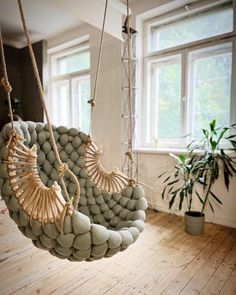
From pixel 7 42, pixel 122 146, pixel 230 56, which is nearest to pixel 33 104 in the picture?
pixel 7 42

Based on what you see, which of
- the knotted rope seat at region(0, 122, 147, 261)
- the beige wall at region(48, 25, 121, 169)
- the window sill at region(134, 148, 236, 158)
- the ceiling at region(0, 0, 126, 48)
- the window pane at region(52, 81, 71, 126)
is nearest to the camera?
the knotted rope seat at region(0, 122, 147, 261)

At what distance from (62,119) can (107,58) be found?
73.3 inches

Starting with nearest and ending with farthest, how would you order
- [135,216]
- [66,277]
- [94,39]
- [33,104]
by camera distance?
[135,216]
[66,277]
[94,39]
[33,104]

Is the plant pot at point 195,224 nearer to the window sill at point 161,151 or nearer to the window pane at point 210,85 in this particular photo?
the window sill at point 161,151

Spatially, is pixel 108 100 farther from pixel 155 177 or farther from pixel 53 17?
pixel 53 17

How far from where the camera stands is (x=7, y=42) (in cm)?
466

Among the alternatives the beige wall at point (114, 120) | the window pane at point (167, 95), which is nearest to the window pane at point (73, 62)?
the beige wall at point (114, 120)

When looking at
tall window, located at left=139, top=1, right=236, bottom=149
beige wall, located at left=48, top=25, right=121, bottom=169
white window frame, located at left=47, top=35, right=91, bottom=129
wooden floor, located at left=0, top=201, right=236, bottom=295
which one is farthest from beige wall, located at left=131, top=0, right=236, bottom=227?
white window frame, located at left=47, top=35, right=91, bottom=129

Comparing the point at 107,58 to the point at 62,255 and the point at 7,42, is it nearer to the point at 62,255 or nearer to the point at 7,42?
the point at 7,42

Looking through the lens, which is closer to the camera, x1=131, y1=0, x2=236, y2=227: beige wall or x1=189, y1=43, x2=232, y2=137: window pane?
x1=131, y1=0, x2=236, y2=227: beige wall

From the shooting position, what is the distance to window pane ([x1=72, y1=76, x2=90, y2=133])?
427cm

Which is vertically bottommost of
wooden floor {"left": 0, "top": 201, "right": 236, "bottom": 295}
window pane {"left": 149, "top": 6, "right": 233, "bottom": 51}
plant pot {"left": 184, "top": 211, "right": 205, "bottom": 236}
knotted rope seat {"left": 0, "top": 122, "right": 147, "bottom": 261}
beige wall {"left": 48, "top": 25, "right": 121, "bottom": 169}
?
wooden floor {"left": 0, "top": 201, "right": 236, "bottom": 295}

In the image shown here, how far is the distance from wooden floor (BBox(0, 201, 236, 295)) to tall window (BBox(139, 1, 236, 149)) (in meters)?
1.37

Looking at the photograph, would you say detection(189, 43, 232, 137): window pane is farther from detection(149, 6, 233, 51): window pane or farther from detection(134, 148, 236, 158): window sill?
detection(134, 148, 236, 158): window sill
